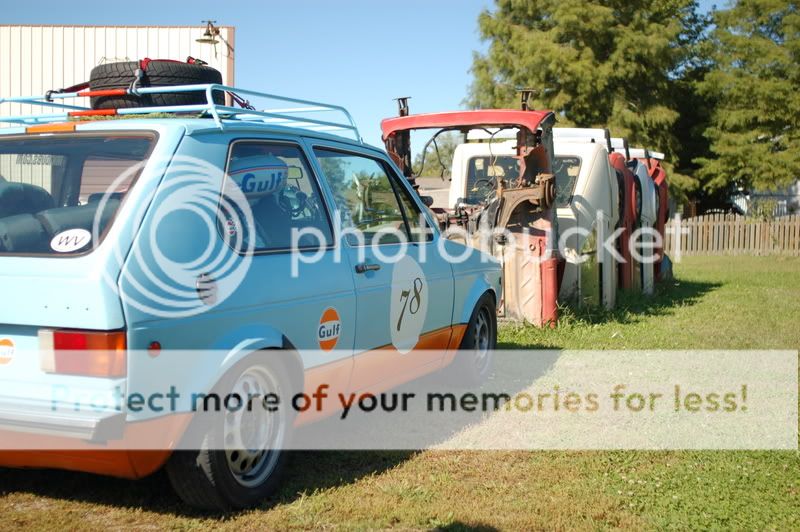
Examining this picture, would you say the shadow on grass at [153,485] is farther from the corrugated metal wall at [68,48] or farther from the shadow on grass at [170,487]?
the corrugated metal wall at [68,48]

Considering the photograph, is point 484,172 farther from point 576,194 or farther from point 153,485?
point 153,485

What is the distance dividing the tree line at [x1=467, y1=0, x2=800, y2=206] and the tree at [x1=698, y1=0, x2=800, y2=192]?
0.04 metres

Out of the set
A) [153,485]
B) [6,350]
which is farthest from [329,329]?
[6,350]

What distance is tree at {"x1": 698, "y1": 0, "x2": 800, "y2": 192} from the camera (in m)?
30.3

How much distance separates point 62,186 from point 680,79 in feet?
105

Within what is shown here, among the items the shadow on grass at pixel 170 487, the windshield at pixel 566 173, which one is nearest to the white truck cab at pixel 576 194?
the windshield at pixel 566 173

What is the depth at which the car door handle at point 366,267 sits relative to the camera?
4891 mm

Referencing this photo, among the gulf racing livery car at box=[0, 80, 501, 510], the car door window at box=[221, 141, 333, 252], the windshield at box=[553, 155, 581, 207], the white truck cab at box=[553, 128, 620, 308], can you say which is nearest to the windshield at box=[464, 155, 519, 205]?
the windshield at box=[553, 155, 581, 207]

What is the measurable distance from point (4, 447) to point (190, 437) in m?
0.77

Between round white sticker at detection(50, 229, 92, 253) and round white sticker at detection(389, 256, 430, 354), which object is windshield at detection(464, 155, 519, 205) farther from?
round white sticker at detection(50, 229, 92, 253)

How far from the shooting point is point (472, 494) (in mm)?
4426

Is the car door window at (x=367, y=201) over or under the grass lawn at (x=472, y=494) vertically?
over

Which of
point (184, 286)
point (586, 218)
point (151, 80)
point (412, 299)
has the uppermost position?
point (151, 80)

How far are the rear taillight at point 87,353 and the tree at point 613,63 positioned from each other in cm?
2895
